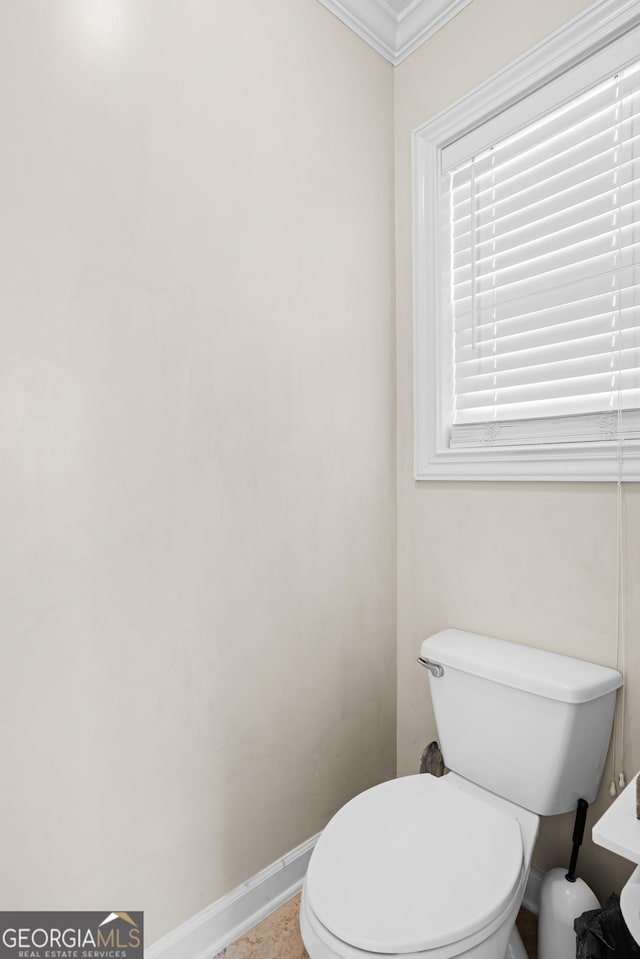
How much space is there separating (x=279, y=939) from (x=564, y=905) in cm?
66

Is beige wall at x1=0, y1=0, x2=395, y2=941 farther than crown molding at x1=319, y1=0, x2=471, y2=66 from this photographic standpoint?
No

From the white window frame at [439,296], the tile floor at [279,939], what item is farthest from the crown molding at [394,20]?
the tile floor at [279,939]

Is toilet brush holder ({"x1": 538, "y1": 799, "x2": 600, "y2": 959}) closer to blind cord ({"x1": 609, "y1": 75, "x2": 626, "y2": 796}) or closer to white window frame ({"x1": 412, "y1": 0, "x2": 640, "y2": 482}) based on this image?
blind cord ({"x1": 609, "y1": 75, "x2": 626, "y2": 796})

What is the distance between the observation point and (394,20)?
5.07 feet

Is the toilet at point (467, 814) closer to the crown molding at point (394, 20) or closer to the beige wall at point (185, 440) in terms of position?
the beige wall at point (185, 440)

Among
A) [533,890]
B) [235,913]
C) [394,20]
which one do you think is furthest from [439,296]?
[235,913]

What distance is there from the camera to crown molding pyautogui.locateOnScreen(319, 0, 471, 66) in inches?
56.7

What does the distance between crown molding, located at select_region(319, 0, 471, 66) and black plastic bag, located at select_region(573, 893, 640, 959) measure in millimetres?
2122

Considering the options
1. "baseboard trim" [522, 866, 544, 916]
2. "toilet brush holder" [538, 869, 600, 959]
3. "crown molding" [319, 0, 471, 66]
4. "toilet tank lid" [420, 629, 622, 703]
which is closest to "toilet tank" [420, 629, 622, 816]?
"toilet tank lid" [420, 629, 622, 703]

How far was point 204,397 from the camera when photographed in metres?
1.19

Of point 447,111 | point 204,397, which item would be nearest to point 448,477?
point 204,397

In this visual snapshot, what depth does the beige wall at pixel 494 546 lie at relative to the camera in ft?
3.80

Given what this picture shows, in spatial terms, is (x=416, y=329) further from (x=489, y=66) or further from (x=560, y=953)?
(x=560, y=953)

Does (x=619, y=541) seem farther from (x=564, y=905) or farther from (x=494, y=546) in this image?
(x=564, y=905)
